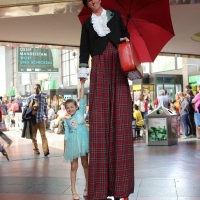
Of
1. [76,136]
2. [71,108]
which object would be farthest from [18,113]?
[76,136]

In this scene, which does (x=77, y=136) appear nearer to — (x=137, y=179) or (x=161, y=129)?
(x=137, y=179)

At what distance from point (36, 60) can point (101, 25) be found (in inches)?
719

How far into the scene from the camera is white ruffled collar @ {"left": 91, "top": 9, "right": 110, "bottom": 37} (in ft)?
11.3

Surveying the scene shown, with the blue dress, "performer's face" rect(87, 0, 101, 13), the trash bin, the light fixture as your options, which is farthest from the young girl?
the light fixture

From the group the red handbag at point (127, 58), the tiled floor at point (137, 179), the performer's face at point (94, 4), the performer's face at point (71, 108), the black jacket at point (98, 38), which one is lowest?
the tiled floor at point (137, 179)

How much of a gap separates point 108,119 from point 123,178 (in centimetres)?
53

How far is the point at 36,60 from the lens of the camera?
A: 21.3 m

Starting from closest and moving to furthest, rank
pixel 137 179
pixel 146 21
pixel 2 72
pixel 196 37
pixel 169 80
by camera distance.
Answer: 1. pixel 146 21
2. pixel 137 179
3. pixel 196 37
4. pixel 169 80
5. pixel 2 72

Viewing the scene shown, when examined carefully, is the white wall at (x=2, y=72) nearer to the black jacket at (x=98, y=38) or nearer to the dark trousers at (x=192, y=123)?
the dark trousers at (x=192, y=123)

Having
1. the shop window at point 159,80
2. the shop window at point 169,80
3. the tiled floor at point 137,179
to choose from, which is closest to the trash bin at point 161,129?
the tiled floor at point 137,179

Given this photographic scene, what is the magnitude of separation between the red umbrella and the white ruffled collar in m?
0.88

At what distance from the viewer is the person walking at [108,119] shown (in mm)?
3350

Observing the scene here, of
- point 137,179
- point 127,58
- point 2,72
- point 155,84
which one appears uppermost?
point 2,72

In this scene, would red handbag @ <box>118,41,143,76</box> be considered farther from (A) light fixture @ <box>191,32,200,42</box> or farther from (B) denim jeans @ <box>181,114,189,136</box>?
(B) denim jeans @ <box>181,114,189,136</box>
